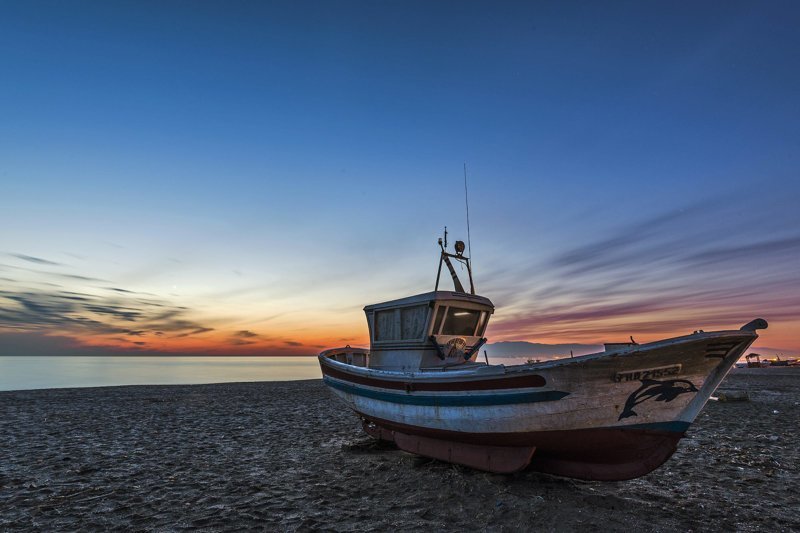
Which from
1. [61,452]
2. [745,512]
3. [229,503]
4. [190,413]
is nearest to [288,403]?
[190,413]

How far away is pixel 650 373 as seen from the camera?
19.5 ft

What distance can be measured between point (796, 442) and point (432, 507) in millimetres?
10964

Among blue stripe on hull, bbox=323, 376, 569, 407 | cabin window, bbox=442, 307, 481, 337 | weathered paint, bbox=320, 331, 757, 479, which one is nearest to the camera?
weathered paint, bbox=320, 331, 757, 479

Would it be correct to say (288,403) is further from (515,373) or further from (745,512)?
(745,512)

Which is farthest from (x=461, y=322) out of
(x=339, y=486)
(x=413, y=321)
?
(x=339, y=486)

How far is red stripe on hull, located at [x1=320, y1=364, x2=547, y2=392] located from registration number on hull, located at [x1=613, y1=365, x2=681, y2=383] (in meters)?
1.14

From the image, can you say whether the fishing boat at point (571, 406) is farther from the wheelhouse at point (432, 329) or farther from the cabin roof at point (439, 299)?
the cabin roof at point (439, 299)

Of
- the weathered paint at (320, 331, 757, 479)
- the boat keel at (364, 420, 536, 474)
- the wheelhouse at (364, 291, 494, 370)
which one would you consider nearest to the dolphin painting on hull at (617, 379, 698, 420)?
the weathered paint at (320, 331, 757, 479)

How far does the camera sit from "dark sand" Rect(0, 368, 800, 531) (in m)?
6.04

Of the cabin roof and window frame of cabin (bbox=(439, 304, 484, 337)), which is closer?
the cabin roof

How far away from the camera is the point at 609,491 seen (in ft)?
23.8

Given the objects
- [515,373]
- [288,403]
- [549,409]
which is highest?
[515,373]

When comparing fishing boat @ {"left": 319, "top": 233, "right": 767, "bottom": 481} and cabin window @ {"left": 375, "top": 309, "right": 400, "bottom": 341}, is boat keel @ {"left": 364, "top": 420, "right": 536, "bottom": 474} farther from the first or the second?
cabin window @ {"left": 375, "top": 309, "right": 400, "bottom": 341}

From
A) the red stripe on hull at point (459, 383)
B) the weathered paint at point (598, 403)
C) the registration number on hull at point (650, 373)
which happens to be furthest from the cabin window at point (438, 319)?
the registration number on hull at point (650, 373)
